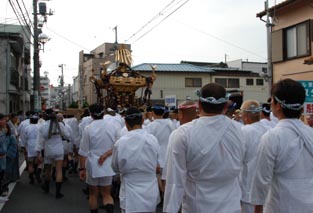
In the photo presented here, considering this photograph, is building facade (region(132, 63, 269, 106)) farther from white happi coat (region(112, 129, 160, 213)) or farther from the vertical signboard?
white happi coat (region(112, 129, 160, 213))

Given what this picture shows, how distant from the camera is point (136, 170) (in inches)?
200

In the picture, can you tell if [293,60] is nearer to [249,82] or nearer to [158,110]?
[158,110]

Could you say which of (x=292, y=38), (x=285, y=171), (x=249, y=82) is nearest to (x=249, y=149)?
(x=285, y=171)

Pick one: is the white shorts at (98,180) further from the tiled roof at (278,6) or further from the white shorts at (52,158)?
the tiled roof at (278,6)

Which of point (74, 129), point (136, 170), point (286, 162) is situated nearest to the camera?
point (286, 162)

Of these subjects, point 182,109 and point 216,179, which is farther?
point 182,109

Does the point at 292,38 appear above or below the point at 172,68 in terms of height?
below

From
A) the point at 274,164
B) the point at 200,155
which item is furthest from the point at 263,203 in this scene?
the point at 200,155

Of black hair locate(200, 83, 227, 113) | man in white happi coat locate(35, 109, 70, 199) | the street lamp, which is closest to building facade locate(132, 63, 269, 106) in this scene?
the street lamp

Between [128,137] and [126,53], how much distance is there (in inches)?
542

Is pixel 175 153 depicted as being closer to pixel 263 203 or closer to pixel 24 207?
pixel 263 203

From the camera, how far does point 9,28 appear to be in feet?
124

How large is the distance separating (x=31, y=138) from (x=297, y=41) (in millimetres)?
12082

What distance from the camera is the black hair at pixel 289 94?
3289 mm
